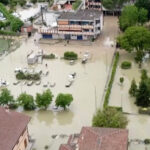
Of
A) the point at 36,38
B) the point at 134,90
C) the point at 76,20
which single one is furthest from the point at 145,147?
the point at 36,38

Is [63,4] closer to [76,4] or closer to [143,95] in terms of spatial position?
[76,4]

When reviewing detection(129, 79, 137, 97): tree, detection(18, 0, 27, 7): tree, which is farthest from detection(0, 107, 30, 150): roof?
detection(18, 0, 27, 7): tree

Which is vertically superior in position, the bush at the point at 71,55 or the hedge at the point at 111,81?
the bush at the point at 71,55

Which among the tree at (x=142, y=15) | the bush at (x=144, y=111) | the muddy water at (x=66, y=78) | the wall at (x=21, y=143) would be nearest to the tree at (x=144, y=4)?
the tree at (x=142, y=15)

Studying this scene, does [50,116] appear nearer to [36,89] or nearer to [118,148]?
[36,89]

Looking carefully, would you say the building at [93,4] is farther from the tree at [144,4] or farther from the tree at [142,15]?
the tree at [142,15]

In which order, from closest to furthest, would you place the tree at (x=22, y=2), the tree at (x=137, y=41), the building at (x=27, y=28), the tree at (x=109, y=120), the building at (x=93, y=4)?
1. the tree at (x=109, y=120)
2. the tree at (x=137, y=41)
3. the building at (x=27, y=28)
4. the building at (x=93, y=4)
5. the tree at (x=22, y=2)
